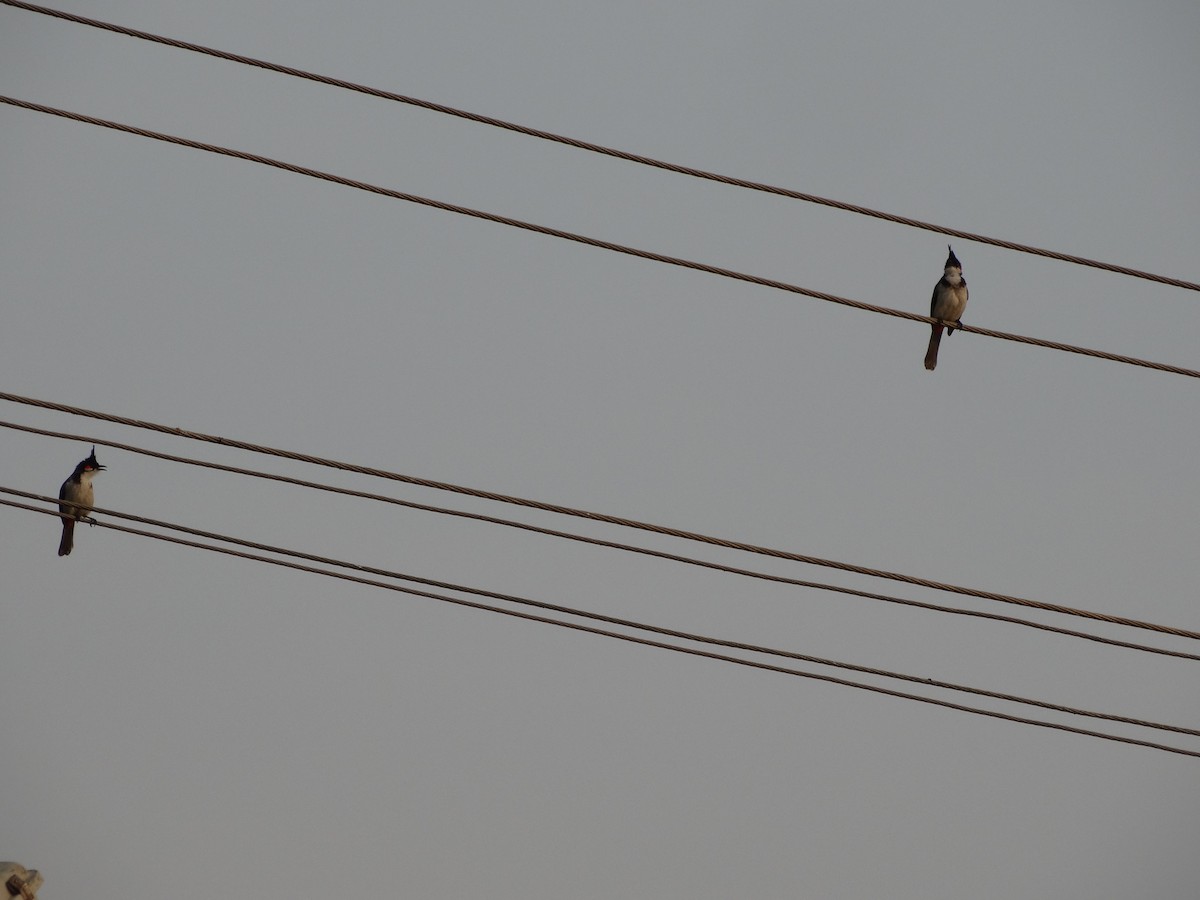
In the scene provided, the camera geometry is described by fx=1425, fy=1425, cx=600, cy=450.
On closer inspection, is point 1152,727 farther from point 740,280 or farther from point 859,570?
point 740,280

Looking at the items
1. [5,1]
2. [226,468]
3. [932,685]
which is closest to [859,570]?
[932,685]

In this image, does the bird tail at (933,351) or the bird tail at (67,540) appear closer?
the bird tail at (933,351)

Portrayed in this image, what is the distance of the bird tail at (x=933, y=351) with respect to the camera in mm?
13555

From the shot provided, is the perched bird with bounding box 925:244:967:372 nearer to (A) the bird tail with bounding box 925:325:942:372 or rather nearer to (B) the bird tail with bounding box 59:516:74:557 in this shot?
(A) the bird tail with bounding box 925:325:942:372

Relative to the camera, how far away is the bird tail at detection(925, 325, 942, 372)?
44.5ft

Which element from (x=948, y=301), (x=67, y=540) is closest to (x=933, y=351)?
(x=948, y=301)

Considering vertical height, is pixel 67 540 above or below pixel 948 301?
below

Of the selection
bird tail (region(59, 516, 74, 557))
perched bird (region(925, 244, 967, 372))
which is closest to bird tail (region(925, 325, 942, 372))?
perched bird (region(925, 244, 967, 372))

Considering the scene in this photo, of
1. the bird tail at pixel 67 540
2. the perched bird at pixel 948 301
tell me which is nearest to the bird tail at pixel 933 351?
the perched bird at pixel 948 301

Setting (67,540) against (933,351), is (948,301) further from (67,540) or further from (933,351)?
(67,540)

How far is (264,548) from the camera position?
7648mm

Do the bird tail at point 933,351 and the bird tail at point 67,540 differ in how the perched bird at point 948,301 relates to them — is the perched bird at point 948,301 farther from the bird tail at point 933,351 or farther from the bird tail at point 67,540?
the bird tail at point 67,540

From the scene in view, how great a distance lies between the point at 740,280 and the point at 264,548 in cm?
290

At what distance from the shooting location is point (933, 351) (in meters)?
13.7
